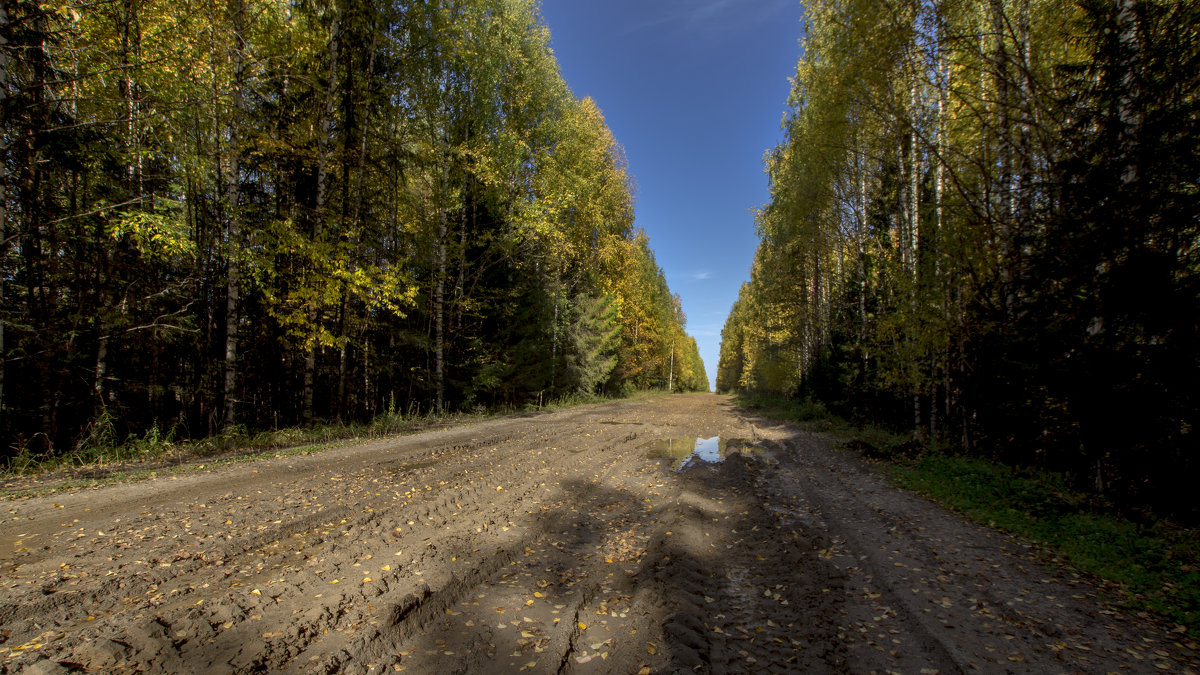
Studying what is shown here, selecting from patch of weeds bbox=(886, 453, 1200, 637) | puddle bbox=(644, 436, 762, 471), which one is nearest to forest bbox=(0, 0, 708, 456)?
puddle bbox=(644, 436, 762, 471)

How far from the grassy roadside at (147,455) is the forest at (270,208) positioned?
0.44 metres

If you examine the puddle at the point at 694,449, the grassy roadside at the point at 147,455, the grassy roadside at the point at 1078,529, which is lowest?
the puddle at the point at 694,449

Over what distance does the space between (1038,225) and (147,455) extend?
14.5 metres

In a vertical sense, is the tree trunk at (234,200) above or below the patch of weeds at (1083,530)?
above

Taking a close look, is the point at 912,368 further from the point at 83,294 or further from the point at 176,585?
the point at 83,294

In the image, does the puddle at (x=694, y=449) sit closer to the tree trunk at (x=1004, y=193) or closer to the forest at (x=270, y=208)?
the tree trunk at (x=1004, y=193)

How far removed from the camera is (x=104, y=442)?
25.0 feet

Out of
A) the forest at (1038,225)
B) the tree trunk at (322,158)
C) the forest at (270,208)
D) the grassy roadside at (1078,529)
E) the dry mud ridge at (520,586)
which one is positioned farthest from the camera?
the tree trunk at (322,158)

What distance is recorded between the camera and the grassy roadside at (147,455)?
6.04 m

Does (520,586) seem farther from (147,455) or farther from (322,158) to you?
(322,158)

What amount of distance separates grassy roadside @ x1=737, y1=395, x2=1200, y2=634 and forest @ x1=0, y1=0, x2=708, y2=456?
11.9 m

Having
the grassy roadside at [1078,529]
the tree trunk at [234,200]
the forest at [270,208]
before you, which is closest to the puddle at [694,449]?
the grassy roadside at [1078,529]

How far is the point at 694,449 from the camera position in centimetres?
1059

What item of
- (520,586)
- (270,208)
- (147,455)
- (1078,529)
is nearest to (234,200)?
(270,208)
